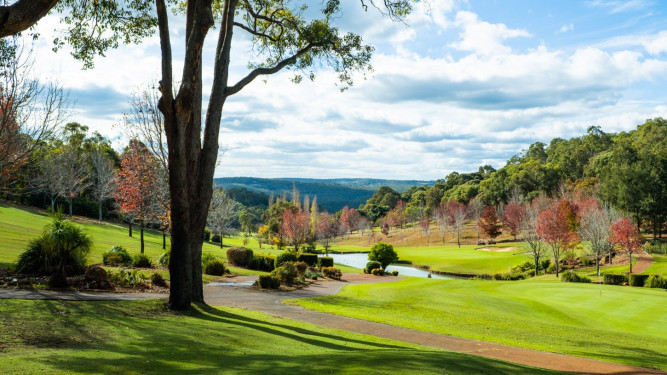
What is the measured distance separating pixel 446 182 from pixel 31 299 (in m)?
125

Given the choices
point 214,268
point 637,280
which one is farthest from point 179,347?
point 637,280

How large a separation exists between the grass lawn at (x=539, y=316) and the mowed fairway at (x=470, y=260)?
23519mm

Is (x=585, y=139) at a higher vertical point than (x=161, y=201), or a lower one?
higher

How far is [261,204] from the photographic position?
14738 cm

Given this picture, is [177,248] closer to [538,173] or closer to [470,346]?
[470,346]

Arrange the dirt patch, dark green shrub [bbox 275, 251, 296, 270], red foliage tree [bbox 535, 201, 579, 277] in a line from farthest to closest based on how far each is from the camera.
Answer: the dirt patch
red foliage tree [bbox 535, 201, 579, 277]
dark green shrub [bbox 275, 251, 296, 270]

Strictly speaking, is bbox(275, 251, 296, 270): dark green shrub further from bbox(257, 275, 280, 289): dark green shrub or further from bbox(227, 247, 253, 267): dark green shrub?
bbox(257, 275, 280, 289): dark green shrub

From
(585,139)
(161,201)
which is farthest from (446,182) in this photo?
(161,201)

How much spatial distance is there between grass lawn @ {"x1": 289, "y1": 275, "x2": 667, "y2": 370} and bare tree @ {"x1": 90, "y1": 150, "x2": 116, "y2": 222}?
37.3 meters

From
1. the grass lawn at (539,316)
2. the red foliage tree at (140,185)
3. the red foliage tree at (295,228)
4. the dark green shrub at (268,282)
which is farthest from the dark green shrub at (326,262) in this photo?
the red foliage tree at (295,228)

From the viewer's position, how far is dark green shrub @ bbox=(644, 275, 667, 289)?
33.9 metres

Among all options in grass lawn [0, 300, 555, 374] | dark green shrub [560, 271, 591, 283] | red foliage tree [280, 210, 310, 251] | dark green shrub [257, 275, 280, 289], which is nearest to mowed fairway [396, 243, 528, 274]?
dark green shrub [560, 271, 591, 283]

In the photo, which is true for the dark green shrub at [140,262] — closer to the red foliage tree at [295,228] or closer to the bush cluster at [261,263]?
the bush cluster at [261,263]

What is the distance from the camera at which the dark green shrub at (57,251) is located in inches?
647
